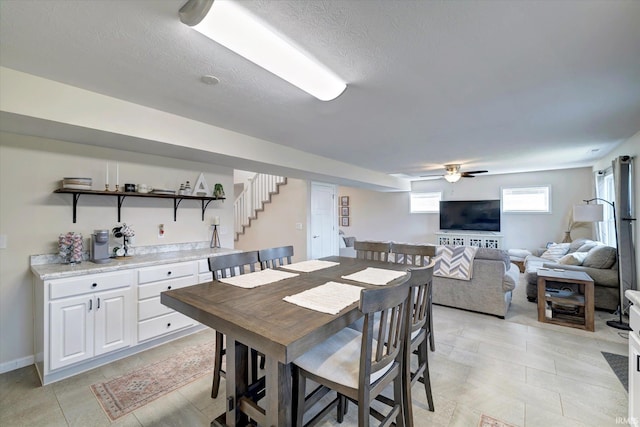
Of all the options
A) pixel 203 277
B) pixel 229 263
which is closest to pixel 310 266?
pixel 229 263

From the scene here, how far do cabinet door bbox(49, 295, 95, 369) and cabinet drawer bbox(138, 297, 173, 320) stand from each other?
15.5 inches

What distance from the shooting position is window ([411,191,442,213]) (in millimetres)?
7820

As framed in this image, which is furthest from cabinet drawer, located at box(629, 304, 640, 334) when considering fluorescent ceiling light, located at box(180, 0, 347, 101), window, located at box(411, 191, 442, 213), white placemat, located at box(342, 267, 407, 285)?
window, located at box(411, 191, 442, 213)

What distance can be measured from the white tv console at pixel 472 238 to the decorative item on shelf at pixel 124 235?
6926 millimetres

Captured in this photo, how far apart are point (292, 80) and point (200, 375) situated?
2514mm

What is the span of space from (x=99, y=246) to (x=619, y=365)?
16.5 ft

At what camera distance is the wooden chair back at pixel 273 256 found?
2.49m

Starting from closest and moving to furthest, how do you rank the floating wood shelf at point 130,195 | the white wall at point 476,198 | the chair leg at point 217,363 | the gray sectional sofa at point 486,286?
the chair leg at point 217,363
the floating wood shelf at point 130,195
the gray sectional sofa at point 486,286
the white wall at point 476,198

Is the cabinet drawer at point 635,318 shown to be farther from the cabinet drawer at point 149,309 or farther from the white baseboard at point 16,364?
the white baseboard at point 16,364

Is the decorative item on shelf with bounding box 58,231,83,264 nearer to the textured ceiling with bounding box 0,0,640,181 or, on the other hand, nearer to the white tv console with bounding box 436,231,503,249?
the textured ceiling with bounding box 0,0,640,181

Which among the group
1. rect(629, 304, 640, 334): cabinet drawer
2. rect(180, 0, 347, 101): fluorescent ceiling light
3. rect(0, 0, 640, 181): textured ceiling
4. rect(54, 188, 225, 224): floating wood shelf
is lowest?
rect(629, 304, 640, 334): cabinet drawer

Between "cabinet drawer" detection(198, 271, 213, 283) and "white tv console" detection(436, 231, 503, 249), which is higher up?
"white tv console" detection(436, 231, 503, 249)

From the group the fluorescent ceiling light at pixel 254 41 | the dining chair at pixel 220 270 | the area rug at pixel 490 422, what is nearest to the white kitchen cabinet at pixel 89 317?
the dining chair at pixel 220 270

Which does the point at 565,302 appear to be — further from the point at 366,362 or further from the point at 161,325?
the point at 161,325
